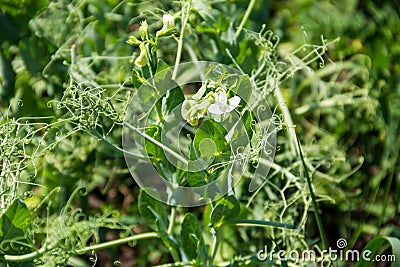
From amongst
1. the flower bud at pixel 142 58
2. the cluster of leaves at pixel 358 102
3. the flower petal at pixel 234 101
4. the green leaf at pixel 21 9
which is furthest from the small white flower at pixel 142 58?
the cluster of leaves at pixel 358 102

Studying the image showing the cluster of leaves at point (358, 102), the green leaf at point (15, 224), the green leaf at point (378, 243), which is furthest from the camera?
the cluster of leaves at point (358, 102)

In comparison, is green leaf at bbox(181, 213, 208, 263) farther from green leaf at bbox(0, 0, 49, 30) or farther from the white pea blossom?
green leaf at bbox(0, 0, 49, 30)

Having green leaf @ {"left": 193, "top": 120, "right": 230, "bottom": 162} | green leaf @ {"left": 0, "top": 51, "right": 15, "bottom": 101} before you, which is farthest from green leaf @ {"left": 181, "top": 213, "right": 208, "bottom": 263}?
green leaf @ {"left": 0, "top": 51, "right": 15, "bottom": 101}

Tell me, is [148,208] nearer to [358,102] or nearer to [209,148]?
[209,148]

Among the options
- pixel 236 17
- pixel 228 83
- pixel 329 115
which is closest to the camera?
pixel 228 83

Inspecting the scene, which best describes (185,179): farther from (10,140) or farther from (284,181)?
(284,181)

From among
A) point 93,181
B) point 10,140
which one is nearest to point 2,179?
point 10,140

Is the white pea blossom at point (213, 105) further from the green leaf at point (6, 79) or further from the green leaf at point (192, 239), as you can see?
the green leaf at point (6, 79)
